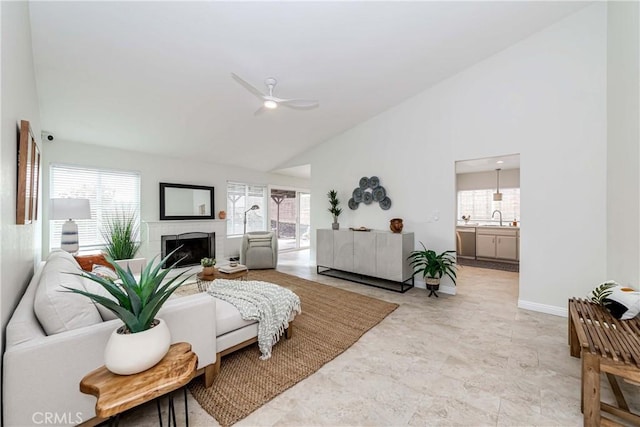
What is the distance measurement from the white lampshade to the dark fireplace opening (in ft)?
5.19

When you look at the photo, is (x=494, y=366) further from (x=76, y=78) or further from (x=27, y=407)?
(x=76, y=78)

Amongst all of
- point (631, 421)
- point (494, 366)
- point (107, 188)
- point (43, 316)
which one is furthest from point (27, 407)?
point (107, 188)

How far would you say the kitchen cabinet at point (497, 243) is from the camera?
5.93 m

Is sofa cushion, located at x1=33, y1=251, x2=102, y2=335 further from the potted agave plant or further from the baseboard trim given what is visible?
the baseboard trim

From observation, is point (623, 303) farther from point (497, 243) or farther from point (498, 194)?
point (498, 194)

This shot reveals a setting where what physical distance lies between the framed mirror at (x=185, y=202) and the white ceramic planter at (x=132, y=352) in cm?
455

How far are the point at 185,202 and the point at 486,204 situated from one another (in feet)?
24.3

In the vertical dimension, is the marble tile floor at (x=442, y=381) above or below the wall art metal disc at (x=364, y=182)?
below

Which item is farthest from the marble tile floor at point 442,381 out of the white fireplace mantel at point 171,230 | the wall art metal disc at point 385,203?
the white fireplace mantel at point 171,230

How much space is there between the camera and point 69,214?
3.42m

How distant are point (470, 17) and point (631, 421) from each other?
Result: 3570 mm

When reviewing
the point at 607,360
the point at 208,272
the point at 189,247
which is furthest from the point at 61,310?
the point at 189,247

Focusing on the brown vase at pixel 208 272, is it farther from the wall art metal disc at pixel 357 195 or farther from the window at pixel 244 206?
the window at pixel 244 206

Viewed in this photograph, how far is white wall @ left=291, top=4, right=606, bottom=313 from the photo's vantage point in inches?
118
